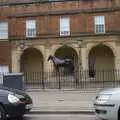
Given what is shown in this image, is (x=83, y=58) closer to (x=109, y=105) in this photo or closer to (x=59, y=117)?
(x=59, y=117)

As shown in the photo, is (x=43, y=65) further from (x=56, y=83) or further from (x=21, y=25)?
(x=56, y=83)

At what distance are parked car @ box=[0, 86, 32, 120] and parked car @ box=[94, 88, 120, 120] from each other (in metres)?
2.77

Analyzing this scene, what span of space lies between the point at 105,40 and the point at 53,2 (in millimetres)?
6939

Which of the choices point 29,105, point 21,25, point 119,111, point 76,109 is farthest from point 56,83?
point 119,111

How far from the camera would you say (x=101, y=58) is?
1673 inches

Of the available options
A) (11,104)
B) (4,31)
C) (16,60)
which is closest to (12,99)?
(11,104)

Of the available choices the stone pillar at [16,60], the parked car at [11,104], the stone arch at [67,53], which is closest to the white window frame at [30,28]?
the stone pillar at [16,60]

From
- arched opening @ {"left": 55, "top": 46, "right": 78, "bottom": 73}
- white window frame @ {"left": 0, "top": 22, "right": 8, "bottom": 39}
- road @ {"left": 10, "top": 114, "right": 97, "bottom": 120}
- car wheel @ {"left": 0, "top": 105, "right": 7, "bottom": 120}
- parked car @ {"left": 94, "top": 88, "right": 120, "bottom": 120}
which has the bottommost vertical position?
road @ {"left": 10, "top": 114, "right": 97, "bottom": 120}

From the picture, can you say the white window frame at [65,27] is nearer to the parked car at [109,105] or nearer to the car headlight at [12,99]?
the car headlight at [12,99]

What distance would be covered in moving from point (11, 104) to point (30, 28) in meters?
30.6

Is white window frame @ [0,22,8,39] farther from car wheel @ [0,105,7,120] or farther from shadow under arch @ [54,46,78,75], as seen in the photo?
car wheel @ [0,105,7,120]

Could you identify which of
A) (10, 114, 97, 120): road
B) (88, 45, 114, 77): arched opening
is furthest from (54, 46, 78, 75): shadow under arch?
(10, 114, 97, 120): road

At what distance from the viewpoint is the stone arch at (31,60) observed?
1717 inches

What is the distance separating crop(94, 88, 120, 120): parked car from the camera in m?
11.5
